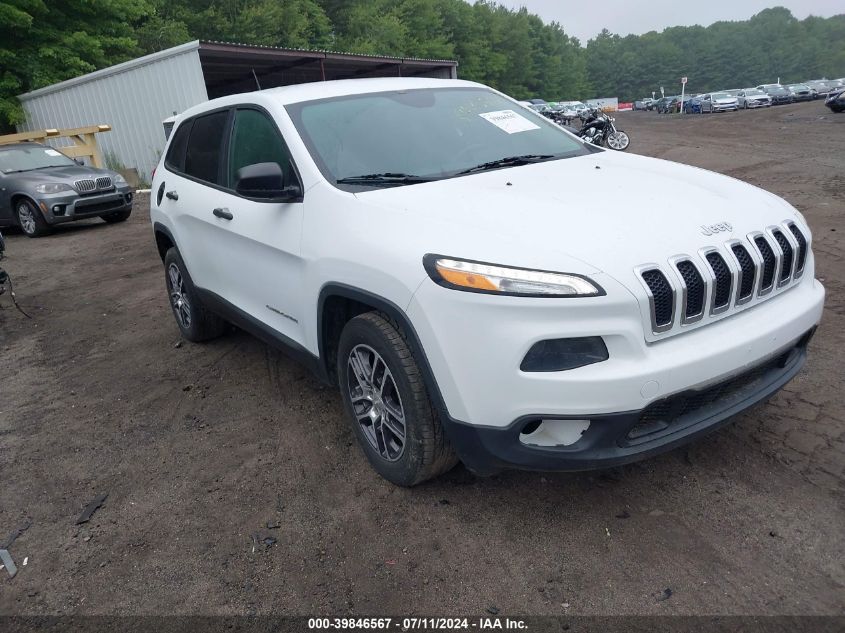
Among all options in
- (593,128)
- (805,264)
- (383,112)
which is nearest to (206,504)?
(383,112)

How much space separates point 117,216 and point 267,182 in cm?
1101

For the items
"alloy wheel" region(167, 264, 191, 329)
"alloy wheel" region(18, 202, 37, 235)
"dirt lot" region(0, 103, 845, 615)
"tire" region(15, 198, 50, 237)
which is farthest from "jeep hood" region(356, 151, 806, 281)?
"alloy wheel" region(18, 202, 37, 235)

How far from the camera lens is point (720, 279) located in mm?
2438

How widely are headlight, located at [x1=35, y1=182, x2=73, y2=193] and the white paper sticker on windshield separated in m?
10.1

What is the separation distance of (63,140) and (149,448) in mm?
19016

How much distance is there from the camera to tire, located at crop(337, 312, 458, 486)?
103 inches

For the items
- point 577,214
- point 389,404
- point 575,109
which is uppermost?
point 577,214

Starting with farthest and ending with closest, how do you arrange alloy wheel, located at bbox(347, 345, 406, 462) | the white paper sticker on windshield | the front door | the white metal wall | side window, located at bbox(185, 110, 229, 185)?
the white metal wall, side window, located at bbox(185, 110, 229, 185), the white paper sticker on windshield, the front door, alloy wheel, located at bbox(347, 345, 406, 462)

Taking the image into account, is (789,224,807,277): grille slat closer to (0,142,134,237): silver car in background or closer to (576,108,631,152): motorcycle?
(0,142,134,237): silver car in background

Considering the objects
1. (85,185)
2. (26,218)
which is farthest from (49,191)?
(26,218)

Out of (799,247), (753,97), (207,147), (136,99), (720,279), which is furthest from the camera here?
(753,97)

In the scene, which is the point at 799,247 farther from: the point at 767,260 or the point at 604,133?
the point at 604,133

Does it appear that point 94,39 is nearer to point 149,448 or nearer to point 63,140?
point 63,140

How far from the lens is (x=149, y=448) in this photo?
3.69 m
